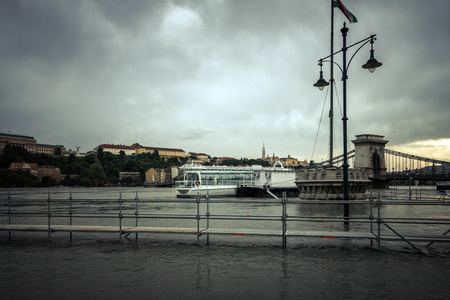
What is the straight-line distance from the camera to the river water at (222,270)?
6.94m

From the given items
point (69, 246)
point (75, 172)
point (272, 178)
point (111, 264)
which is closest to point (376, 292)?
point (111, 264)

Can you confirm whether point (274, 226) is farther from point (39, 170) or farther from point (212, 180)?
point (39, 170)

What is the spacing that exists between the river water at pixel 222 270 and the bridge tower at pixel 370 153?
309 ft

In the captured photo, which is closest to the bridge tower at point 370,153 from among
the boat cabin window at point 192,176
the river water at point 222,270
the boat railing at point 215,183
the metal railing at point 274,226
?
the boat railing at point 215,183

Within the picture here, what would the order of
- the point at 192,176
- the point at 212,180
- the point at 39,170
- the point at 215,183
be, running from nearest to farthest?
the point at 192,176 < the point at 215,183 < the point at 212,180 < the point at 39,170

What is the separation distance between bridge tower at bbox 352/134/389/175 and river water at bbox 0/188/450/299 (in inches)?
3703

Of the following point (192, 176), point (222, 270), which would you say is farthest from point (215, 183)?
point (222, 270)

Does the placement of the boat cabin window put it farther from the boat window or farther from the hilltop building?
the hilltop building

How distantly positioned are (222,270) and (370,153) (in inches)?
4027

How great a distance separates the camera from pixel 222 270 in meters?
8.55

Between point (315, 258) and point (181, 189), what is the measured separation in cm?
5411

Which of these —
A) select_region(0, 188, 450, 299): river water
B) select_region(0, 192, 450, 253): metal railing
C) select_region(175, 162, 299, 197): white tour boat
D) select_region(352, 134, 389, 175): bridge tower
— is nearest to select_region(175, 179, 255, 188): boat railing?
select_region(175, 162, 299, 197): white tour boat

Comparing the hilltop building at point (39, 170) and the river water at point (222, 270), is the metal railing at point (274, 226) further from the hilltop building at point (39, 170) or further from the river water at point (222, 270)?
the hilltop building at point (39, 170)

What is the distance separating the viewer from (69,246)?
1201 cm
